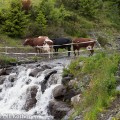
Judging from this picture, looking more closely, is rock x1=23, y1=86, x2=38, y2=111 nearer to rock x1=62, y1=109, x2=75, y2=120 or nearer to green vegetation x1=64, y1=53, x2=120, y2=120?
green vegetation x1=64, y1=53, x2=120, y2=120

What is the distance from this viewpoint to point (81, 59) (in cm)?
2100

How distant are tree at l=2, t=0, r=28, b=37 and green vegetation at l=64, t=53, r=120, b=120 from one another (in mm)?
13762

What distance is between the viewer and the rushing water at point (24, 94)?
63.0ft

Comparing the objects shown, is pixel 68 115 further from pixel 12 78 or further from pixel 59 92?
pixel 12 78

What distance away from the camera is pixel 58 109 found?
18.0 meters

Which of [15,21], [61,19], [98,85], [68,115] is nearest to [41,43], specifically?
[15,21]

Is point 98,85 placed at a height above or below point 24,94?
above

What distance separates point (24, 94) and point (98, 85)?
6512 millimetres

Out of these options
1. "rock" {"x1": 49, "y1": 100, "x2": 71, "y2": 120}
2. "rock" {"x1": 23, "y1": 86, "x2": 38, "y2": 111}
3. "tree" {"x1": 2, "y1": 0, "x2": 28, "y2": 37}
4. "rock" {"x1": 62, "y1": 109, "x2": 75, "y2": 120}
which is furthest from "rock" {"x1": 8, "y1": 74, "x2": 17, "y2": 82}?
"tree" {"x1": 2, "y1": 0, "x2": 28, "y2": 37}

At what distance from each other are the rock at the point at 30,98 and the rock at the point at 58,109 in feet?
5.04

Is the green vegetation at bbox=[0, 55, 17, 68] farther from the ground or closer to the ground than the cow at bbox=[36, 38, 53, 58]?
closer to the ground

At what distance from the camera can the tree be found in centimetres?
3248

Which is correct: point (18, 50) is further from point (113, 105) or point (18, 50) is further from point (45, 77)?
point (113, 105)

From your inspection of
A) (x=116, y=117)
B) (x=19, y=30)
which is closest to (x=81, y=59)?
(x=116, y=117)
